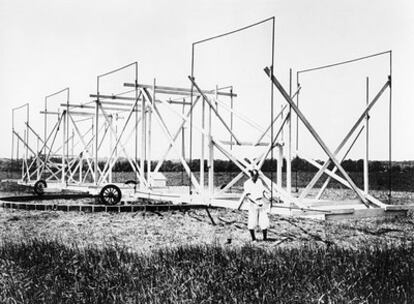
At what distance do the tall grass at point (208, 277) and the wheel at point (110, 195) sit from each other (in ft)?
29.7

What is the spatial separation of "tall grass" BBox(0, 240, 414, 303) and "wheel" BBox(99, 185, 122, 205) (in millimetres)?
9055

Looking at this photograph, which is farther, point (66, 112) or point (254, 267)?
point (66, 112)

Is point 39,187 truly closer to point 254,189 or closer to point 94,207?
point 94,207

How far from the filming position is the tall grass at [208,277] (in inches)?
251

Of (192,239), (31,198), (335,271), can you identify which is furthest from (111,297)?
(31,198)

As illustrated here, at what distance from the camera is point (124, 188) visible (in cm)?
1766

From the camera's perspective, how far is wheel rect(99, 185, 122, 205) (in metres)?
17.7

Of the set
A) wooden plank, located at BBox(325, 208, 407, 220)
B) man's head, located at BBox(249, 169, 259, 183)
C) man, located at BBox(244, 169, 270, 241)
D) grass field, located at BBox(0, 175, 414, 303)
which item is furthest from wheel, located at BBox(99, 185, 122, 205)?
wooden plank, located at BBox(325, 208, 407, 220)

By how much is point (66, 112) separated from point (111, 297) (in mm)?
17760

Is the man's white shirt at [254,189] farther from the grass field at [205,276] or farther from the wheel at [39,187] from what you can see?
the wheel at [39,187]

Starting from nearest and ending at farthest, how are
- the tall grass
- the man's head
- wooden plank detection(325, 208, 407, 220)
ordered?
the tall grass → wooden plank detection(325, 208, 407, 220) → the man's head

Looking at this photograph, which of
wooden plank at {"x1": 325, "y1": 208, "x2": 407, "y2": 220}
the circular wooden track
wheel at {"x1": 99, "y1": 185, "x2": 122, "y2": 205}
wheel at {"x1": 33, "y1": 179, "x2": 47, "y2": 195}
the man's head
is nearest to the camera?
wooden plank at {"x1": 325, "y1": 208, "x2": 407, "y2": 220}

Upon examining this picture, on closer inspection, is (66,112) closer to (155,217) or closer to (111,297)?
(155,217)

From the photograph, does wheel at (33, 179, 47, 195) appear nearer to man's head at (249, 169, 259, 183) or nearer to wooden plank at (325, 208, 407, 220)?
man's head at (249, 169, 259, 183)
